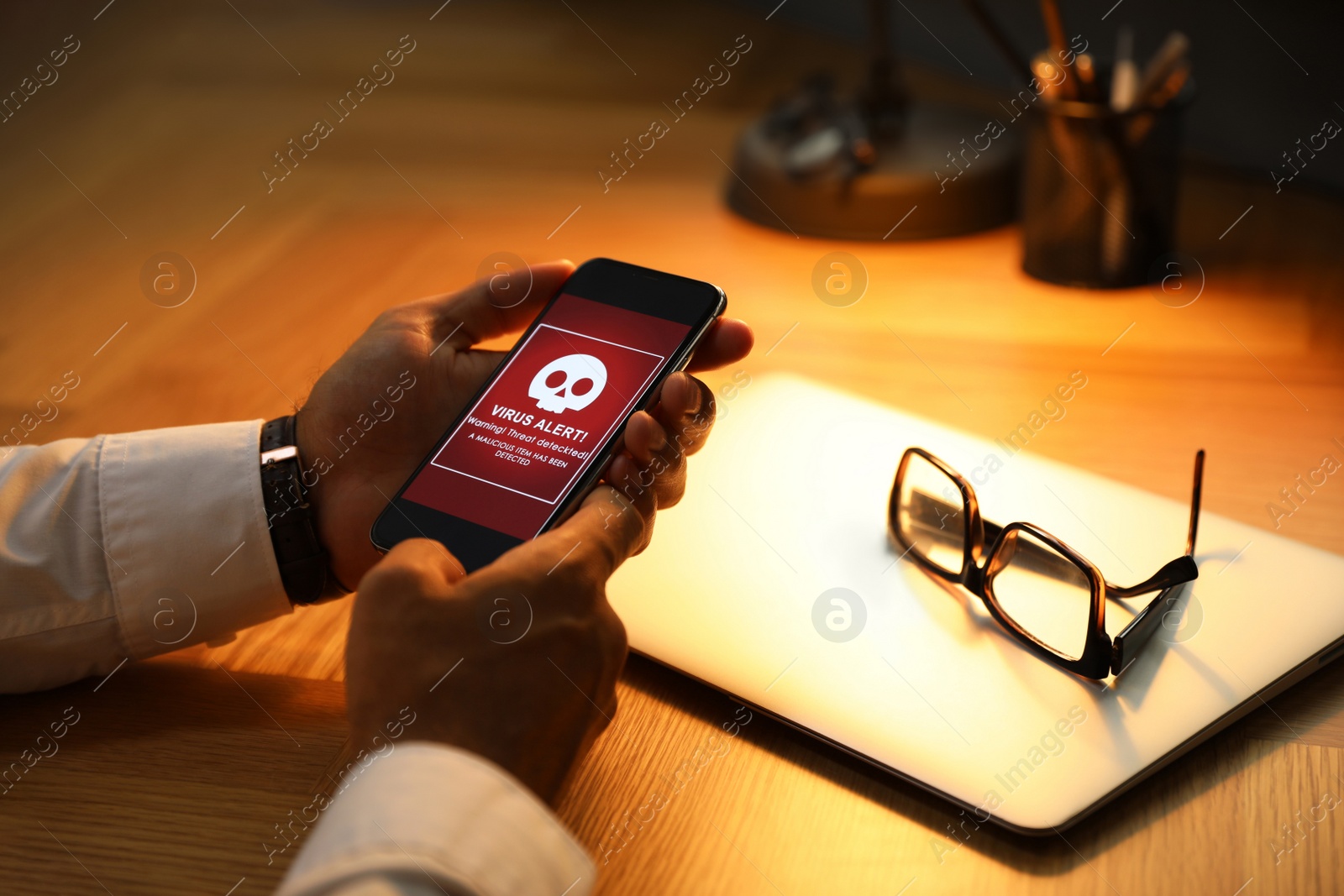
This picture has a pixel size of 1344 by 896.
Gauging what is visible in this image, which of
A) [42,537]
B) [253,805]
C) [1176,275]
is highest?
[42,537]

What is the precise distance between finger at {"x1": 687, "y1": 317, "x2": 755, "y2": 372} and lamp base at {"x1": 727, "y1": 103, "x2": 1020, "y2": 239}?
46cm

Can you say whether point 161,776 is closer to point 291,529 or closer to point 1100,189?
point 291,529

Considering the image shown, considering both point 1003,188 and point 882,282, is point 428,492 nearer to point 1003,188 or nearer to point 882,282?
point 882,282

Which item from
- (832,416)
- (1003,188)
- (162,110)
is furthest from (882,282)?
(162,110)

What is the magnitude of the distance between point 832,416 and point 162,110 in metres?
1.10

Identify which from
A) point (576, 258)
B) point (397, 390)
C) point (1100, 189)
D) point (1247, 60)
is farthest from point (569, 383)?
point (1247, 60)

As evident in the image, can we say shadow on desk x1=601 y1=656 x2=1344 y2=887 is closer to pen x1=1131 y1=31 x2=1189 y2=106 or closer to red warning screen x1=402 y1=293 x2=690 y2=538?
red warning screen x1=402 y1=293 x2=690 y2=538

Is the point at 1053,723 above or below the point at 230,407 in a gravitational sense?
below

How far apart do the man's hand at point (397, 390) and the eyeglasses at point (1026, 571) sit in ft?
0.43

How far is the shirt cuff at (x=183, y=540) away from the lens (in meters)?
0.56

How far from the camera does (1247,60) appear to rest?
1074 mm

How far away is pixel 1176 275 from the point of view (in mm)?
909

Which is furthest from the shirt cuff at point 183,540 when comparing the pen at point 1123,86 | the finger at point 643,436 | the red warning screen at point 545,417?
the pen at point 1123,86

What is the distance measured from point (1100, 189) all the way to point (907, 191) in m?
0.19
